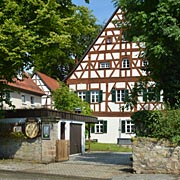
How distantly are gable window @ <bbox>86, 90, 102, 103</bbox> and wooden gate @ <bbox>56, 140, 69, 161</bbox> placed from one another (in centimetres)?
2017

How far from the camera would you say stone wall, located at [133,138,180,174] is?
16.1m

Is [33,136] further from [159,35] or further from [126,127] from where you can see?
[126,127]

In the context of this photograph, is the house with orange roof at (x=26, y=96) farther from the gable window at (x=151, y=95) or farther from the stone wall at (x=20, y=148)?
the gable window at (x=151, y=95)

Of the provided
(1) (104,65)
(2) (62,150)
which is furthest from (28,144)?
(1) (104,65)

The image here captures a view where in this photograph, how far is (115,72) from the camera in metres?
43.0

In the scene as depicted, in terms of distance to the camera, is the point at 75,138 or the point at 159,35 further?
the point at 75,138

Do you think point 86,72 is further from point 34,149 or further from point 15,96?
point 34,149

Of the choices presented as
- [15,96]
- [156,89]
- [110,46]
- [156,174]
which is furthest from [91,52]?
[156,174]

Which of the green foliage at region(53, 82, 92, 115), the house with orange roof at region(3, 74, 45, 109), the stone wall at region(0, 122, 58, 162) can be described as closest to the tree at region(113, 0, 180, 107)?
the stone wall at region(0, 122, 58, 162)

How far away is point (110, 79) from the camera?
4322 centimetres

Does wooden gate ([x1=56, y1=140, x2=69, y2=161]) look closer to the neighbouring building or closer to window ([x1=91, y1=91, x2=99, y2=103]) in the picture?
the neighbouring building

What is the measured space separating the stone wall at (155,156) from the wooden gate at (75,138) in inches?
420

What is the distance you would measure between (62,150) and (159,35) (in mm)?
8760

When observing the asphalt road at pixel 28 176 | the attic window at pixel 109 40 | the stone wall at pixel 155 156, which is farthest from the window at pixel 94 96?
the asphalt road at pixel 28 176
